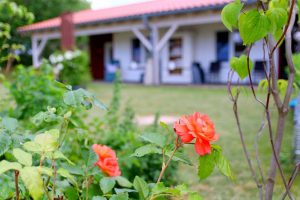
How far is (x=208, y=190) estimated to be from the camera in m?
3.09

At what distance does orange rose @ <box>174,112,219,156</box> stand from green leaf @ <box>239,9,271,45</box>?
232mm

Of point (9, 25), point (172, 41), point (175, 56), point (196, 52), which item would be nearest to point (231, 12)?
point (9, 25)

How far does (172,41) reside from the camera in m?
17.7

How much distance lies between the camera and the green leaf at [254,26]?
0.99m

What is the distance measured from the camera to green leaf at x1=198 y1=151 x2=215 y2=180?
1.10m

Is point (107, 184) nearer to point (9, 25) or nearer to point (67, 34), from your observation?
point (9, 25)

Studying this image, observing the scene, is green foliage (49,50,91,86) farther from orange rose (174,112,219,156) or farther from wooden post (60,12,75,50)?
orange rose (174,112,219,156)

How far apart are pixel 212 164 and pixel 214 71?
14820mm

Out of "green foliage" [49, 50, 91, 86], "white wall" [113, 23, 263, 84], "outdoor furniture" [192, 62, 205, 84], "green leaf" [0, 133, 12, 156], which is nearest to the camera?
"green leaf" [0, 133, 12, 156]

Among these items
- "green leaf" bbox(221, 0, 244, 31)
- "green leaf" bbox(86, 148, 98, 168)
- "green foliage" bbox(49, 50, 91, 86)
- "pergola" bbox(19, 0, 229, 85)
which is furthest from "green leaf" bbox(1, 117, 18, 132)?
"pergola" bbox(19, 0, 229, 85)

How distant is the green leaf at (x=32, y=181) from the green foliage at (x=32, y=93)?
6.80ft

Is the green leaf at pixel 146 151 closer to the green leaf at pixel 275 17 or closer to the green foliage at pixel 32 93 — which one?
the green leaf at pixel 275 17

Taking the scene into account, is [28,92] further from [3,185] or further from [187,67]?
[187,67]

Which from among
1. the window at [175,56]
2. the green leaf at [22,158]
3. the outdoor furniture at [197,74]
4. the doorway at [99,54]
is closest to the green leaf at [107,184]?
the green leaf at [22,158]
